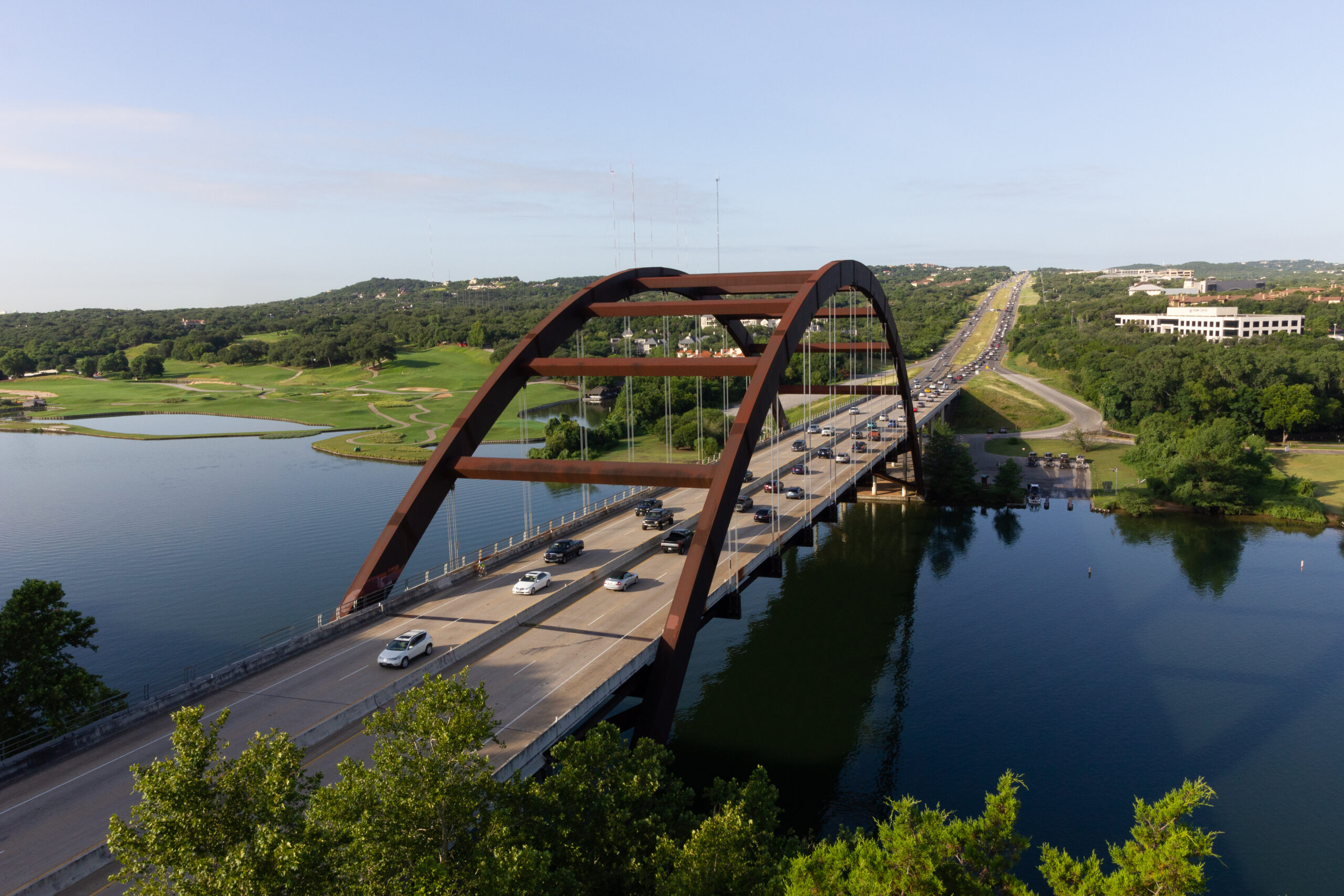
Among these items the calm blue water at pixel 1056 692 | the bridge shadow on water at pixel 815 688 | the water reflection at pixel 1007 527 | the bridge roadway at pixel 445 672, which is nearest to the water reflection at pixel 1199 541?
the calm blue water at pixel 1056 692

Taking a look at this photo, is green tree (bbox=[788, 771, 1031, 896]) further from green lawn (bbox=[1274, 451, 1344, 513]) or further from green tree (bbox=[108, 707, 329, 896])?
green lawn (bbox=[1274, 451, 1344, 513])

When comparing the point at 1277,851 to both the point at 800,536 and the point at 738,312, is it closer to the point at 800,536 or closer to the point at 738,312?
the point at 800,536

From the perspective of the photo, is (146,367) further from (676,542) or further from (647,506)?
(676,542)

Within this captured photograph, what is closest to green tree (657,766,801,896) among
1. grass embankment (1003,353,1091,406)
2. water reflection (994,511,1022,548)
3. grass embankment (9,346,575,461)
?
water reflection (994,511,1022,548)

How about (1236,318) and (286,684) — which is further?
(1236,318)

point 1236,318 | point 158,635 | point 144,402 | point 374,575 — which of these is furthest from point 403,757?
point 1236,318

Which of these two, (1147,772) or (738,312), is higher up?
(738,312)

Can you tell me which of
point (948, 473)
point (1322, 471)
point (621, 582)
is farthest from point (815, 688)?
point (1322, 471)
